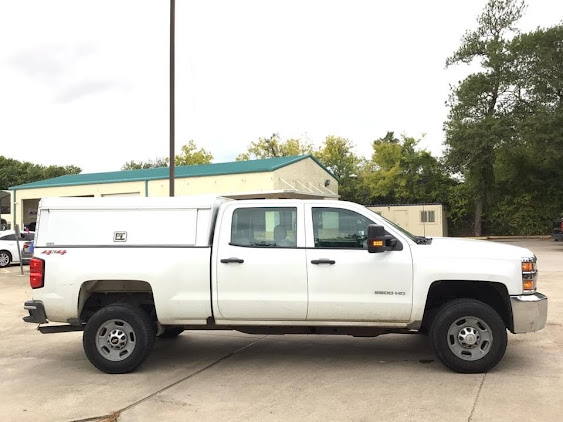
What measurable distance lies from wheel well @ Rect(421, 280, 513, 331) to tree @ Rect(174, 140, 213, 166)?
66714mm

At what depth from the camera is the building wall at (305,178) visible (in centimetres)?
3081

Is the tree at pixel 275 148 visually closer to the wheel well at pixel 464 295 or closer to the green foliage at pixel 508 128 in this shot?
the green foliage at pixel 508 128

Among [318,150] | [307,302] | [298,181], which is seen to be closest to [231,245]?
[307,302]

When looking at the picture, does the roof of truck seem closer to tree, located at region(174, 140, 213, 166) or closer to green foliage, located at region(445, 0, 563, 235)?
green foliage, located at region(445, 0, 563, 235)

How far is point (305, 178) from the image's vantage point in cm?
3416

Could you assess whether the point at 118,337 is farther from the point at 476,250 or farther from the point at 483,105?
the point at 483,105

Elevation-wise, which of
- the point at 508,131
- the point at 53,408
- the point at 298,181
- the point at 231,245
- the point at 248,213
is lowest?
the point at 53,408

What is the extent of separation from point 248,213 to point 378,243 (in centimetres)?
156

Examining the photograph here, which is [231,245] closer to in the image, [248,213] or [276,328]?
[248,213]

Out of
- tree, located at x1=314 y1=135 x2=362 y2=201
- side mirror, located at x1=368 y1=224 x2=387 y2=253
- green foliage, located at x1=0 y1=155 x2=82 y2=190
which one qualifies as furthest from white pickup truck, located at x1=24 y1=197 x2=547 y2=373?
green foliage, located at x1=0 y1=155 x2=82 y2=190

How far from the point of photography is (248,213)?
606 centimetres

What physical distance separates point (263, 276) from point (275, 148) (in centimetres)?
6279

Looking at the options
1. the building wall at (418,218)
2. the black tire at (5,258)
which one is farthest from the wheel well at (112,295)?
the building wall at (418,218)

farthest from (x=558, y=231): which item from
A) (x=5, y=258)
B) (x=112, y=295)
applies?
(x=5, y=258)
